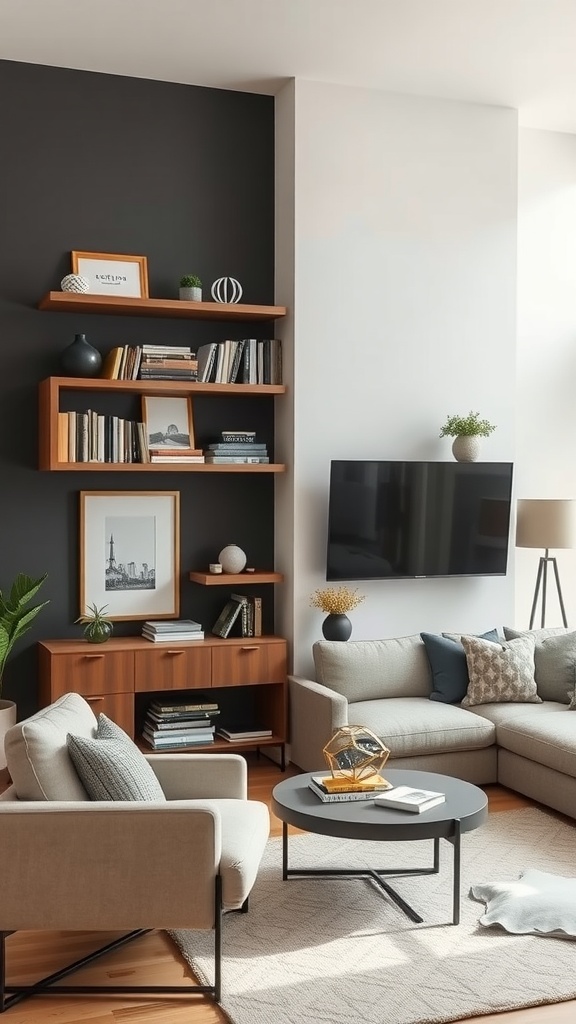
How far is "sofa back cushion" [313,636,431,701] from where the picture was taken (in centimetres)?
519

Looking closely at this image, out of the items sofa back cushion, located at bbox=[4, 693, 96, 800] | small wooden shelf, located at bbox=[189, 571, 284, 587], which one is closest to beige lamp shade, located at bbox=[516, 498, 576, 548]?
small wooden shelf, located at bbox=[189, 571, 284, 587]

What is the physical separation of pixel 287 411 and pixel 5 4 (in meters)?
2.24

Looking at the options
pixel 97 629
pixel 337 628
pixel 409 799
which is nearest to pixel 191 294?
pixel 97 629

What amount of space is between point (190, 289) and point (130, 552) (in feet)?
4.40

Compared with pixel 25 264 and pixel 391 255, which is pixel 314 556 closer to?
pixel 391 255

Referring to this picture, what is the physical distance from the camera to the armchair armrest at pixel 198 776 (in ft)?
12.0

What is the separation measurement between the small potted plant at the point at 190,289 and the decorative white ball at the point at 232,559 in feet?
4.11

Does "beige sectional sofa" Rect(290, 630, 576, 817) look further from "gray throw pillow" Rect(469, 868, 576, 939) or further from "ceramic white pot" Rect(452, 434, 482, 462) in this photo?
"ceramic white pot" Rect(452, 434, 482, 462)

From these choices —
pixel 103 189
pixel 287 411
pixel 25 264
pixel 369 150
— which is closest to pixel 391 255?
pixel 369 150

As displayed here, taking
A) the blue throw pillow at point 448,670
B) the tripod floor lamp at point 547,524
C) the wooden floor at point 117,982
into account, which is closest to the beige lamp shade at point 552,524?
the tripod floor lamp at point 547,524

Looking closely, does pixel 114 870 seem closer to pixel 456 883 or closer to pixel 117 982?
pixel 117 982

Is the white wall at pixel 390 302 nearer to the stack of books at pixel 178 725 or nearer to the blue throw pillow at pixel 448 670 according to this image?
the blue throw pillow at pixel 448 670

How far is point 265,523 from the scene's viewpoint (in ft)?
18.8

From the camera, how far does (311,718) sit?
16.6 feet
